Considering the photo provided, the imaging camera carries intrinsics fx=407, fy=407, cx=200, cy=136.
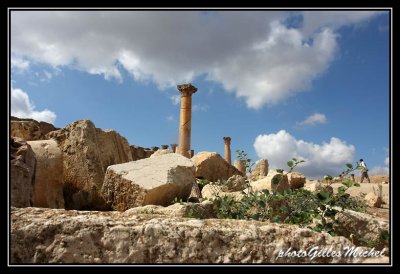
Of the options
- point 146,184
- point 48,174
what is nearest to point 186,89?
point 146,184

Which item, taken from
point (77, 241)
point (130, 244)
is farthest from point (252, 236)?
point (77, 241)

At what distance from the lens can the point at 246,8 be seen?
2.74 meters

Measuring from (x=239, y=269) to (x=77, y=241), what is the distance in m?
0.96

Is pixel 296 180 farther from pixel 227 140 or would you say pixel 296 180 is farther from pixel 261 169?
pixel 227 140

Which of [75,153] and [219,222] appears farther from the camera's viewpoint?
[75,153]

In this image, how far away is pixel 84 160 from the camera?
6.75 meters

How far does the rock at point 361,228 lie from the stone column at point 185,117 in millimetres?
18599

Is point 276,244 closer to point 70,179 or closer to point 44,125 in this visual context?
point 70,179

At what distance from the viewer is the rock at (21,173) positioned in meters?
3.61

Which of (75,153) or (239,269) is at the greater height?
(75,153)

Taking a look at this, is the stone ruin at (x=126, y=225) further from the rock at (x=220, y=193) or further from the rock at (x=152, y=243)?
the rock at (x=220, y=193)

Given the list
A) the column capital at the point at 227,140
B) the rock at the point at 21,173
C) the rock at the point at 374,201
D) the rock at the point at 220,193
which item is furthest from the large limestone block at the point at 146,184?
the column capital at the point at 227,140

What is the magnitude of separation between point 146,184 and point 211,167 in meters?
8.14

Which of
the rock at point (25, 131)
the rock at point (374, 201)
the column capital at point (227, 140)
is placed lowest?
the rock at point (374, 201)
